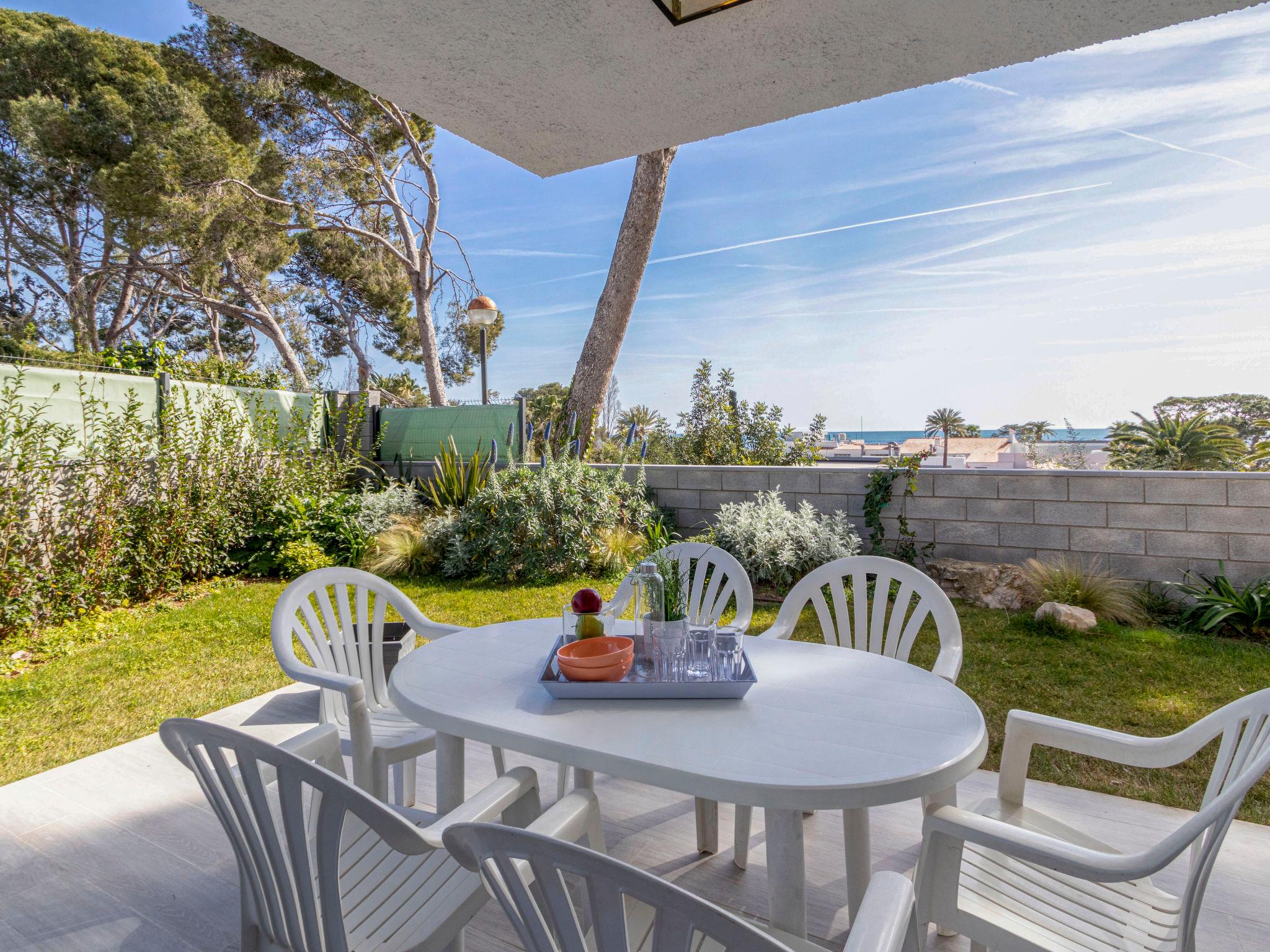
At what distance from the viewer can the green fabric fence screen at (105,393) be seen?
430 centimetres

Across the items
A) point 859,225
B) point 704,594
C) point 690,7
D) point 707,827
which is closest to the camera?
point 690,7

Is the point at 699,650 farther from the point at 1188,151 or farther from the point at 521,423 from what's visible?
the point at 1188,151

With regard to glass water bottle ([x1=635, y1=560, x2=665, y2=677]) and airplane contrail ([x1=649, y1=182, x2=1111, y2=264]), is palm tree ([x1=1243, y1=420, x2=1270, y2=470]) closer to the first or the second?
glass water bottle ([x1=635, y1=560, x2=665, y2=677])

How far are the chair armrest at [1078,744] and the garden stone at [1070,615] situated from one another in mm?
2958

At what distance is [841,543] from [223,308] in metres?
10.9

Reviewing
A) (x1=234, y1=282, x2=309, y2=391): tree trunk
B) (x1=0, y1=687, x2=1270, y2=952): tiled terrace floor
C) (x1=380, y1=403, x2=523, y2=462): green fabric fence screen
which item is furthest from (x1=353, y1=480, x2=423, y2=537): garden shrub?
(x1=234, y1=282, x2=309, y2=391): tree trunk

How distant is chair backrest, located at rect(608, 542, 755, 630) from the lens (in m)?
2.19

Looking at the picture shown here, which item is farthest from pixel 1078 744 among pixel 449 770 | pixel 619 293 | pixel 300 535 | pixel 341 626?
pixel 619 293

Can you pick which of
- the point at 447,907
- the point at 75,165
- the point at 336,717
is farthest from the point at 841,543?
the point at 75,165

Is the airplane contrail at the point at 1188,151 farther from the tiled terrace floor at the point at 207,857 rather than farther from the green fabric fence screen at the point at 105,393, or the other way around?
the green fabric fence screen at the point at 105,393

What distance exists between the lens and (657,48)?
78.0 inches

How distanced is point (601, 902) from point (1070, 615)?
422 centimetres

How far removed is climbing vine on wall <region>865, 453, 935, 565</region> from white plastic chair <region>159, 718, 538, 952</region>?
14.1 ft

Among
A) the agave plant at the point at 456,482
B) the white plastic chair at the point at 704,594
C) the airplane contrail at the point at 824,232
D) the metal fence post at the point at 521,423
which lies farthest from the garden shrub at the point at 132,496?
the airplane contrail at the point at 824,232
